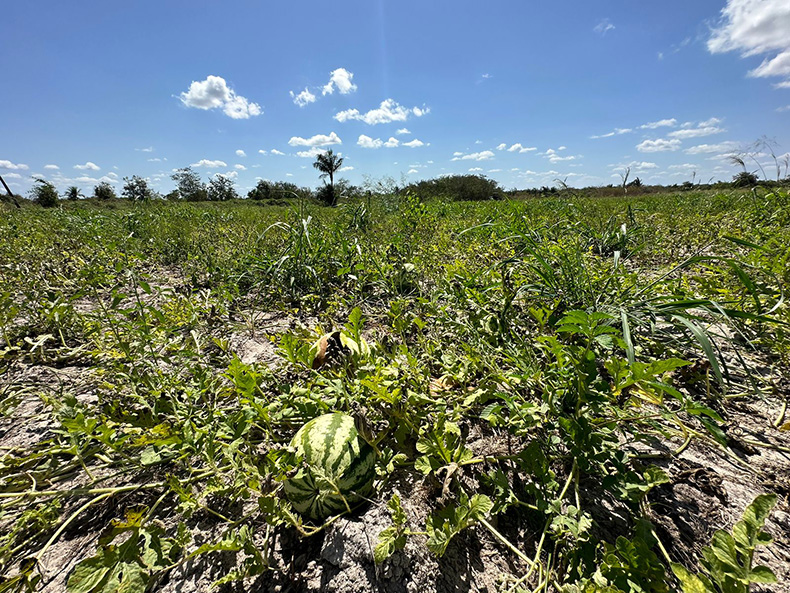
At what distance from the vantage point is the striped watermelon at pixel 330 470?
47.7 inches

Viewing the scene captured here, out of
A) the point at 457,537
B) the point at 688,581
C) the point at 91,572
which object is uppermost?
the point at 688,581

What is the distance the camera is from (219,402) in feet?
6.22

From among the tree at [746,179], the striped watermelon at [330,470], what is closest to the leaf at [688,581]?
the striped watermelon at [330,470]

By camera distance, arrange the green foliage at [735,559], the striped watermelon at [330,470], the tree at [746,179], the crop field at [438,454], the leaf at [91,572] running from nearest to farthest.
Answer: the green foliage at [735,559], the leaf at [91,572], the crop field at [438,454], the striped watermelon at [330,470], the tree at [746,179]

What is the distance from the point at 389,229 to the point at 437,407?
12.4ft

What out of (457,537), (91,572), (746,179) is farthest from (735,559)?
(746,179)

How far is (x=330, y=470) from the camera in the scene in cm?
123

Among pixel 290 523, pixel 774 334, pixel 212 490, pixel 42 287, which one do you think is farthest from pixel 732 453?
pixel 42 287

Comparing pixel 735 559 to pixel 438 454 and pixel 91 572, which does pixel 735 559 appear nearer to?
pixel 438 454

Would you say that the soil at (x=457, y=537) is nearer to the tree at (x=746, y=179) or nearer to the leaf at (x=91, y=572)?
the leaf at (x=91, y=572)

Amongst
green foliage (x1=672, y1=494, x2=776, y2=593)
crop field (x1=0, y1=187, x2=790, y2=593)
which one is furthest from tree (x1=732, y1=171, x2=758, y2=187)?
green foliage (x1=672, y1=494, x2=776, y2=593)

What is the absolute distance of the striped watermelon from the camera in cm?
121

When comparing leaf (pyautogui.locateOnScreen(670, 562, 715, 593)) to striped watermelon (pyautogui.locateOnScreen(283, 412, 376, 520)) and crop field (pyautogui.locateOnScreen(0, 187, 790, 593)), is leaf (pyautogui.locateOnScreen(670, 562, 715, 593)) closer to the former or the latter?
crop field (pyautogui.locateOnScreen(0, 187, 790, 593))

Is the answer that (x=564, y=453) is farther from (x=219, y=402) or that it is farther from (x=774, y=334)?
(x=219, y=402)
